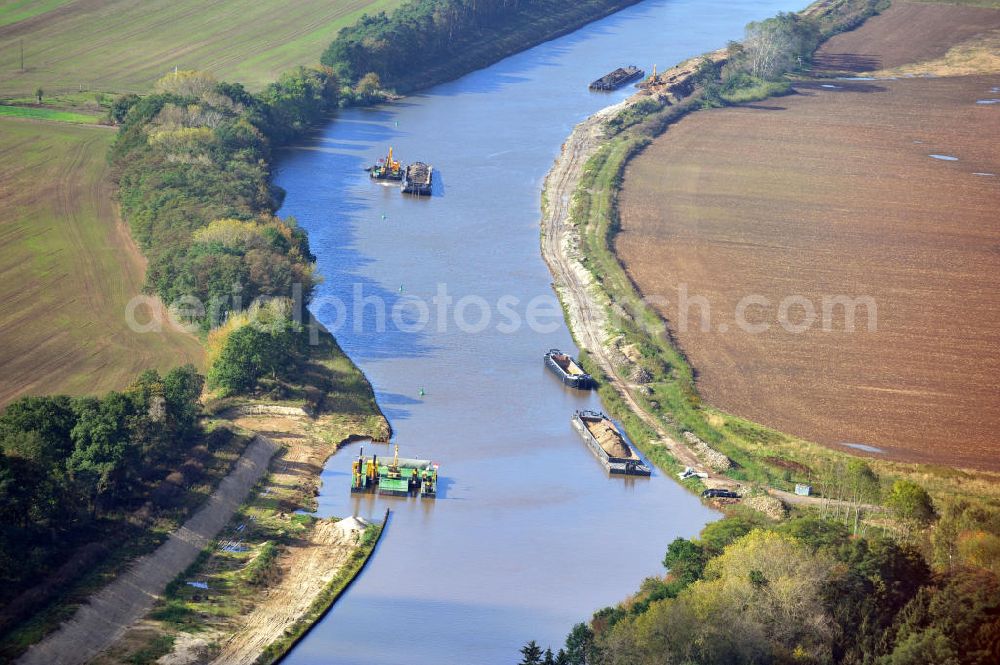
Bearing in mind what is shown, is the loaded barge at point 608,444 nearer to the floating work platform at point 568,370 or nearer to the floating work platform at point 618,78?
the floating work platform at point 568,370

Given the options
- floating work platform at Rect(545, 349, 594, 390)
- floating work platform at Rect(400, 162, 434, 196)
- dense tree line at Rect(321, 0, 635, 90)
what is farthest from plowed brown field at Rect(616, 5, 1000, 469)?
dense tree line at Rect(321, 0, 635, 90)

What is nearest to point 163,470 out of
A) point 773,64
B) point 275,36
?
point 275,36

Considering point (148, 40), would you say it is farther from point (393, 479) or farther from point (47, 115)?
point (393, 479)

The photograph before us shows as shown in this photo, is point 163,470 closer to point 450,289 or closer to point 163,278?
point 163,278

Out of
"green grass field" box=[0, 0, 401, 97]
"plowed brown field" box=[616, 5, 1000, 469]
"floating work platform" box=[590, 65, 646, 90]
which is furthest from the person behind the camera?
"floating work platform" box=[590, 65, 646, 90]

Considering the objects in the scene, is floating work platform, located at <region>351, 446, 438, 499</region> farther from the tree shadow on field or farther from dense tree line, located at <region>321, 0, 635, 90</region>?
the tree shadow on field

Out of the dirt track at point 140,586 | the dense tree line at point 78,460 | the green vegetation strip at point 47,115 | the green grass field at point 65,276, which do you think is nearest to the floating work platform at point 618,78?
the green vegetation strip at point 47,115
